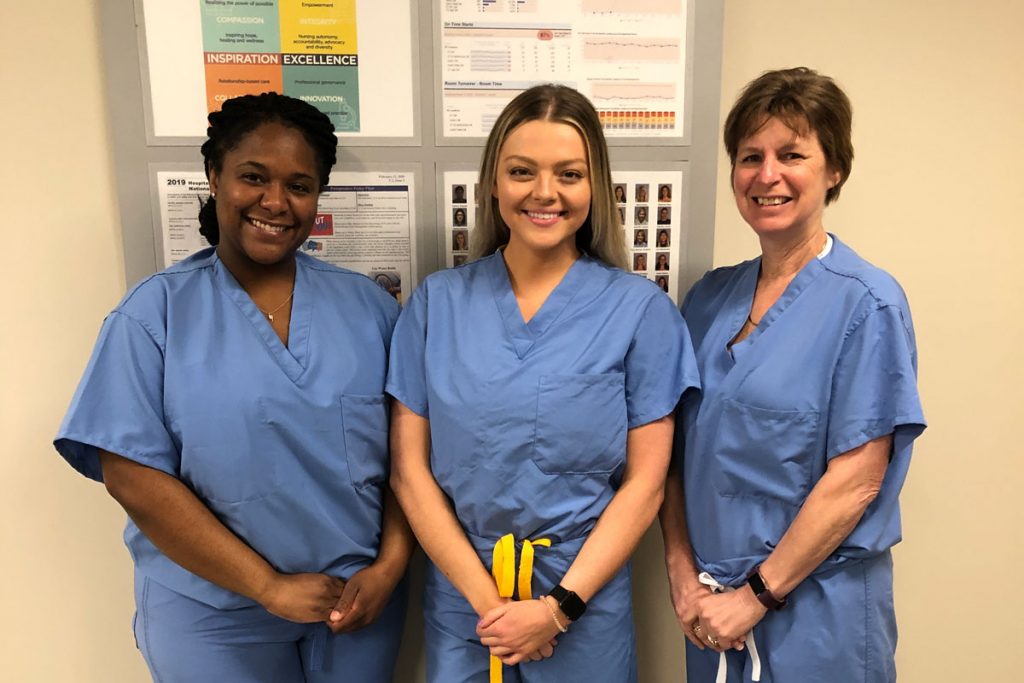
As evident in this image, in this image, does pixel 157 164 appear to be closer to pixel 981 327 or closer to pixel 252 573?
pixel 252 573

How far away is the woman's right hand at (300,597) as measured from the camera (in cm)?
112

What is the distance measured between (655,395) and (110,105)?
126cm

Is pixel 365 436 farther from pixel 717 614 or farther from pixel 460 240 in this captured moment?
pixel 717 614

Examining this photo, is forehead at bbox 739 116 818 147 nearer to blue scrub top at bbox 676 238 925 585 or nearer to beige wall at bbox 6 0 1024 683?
blue scrub top at bbox 676 238 925 585

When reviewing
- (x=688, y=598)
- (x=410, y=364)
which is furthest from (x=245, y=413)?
(x=688, y=598)

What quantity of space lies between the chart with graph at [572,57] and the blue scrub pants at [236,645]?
3.40ft

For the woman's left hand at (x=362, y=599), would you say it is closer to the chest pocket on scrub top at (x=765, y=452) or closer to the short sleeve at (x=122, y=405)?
the short sleeve at (x=122, y=405)

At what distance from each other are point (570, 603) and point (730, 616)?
281 mm

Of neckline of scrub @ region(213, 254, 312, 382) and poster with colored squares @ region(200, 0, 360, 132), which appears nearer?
neckline of scrub @ region(213, 254, 312, 382)

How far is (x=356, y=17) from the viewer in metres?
1.39

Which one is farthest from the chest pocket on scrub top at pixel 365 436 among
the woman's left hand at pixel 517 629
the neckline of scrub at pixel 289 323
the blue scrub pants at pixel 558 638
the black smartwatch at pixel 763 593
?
the black smartwatch at pixel 763 593

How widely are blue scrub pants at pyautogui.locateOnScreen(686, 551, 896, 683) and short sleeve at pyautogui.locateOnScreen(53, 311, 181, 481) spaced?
3.49 ft

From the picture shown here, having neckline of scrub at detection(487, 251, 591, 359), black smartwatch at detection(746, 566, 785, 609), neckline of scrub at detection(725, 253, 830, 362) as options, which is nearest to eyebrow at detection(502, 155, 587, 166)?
neckline of scrub at detection(487, 251, 591, 359)

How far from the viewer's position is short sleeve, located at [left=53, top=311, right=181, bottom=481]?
3.44 ft
